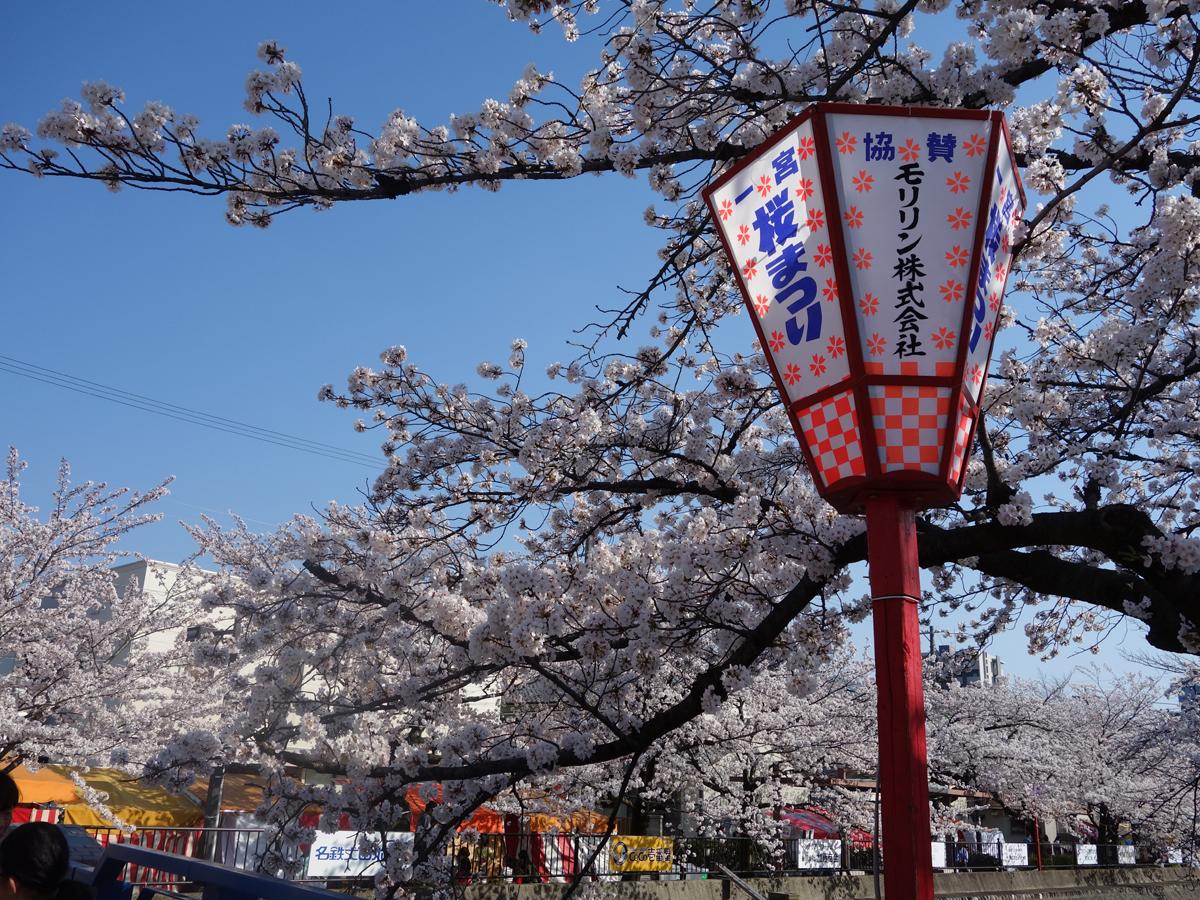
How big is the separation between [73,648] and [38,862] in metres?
15.1

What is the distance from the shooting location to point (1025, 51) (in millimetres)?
4312

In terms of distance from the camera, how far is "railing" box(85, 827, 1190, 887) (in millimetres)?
12211

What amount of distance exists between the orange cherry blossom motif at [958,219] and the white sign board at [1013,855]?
25668 millimetres

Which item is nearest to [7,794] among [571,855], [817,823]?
[571,855]

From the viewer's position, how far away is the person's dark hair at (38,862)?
2760 mm

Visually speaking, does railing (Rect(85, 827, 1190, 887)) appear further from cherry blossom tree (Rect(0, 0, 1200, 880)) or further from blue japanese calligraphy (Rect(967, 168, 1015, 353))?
blue japanese calligraphy (Rect(967, 168, 1015, 353))

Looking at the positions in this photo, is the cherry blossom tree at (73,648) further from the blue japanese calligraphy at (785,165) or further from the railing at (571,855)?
the blue japanese calligraphy at (785,165)

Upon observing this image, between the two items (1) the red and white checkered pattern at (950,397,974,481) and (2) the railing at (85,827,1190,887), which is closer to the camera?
(1) the red and white checkered pattern at (950,397,974,481)

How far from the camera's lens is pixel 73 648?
15672mm

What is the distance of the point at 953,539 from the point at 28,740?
14.7m

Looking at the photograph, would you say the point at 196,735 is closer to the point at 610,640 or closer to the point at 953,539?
the point at 610,640

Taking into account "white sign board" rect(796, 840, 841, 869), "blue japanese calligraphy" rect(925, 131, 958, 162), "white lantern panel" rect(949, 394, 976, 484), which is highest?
"blue japanese calligraphy" rect(925, 131, 958, 162)

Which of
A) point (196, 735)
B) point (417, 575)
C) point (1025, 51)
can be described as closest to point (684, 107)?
point (1025, 51)

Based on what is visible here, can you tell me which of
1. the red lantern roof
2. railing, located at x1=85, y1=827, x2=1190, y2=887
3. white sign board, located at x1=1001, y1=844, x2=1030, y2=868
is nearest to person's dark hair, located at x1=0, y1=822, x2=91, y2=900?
the red lantern roof
